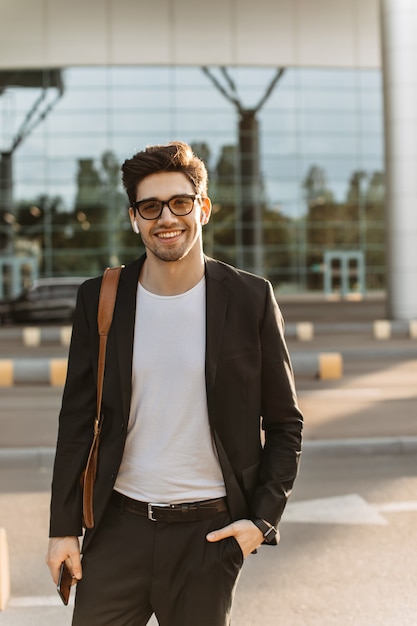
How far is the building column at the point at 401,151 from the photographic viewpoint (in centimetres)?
2506

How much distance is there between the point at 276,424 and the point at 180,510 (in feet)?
1.38

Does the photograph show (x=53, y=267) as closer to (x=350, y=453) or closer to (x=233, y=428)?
(x=350, y=453)

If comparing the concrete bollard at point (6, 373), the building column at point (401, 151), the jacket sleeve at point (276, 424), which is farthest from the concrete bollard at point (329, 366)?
the building column at point (401, 151)

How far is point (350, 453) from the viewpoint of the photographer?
26.4 ft

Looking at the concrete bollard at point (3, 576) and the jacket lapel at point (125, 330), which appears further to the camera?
the concrete bollard at point (3, 576)

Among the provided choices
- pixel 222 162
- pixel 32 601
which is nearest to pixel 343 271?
pixel 222 162

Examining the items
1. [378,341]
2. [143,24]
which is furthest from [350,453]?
[143,24]

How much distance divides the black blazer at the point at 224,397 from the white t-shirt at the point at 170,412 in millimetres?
43

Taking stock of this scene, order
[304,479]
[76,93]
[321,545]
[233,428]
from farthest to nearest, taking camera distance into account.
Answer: [76,93] < [304,479] < [321,545] < [233,428]

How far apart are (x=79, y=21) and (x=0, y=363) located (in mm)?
26946

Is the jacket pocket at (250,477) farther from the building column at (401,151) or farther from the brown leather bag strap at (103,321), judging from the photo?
the building column at (401,151)

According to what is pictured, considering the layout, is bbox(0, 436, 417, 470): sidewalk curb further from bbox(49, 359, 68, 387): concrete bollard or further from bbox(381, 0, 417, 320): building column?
bbox(381, 0, 417, 320): building column

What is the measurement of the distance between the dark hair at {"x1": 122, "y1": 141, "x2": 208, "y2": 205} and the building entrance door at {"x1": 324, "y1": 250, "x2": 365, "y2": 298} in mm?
39602

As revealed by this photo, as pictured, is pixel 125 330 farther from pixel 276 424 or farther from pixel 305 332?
pixel 305 332
